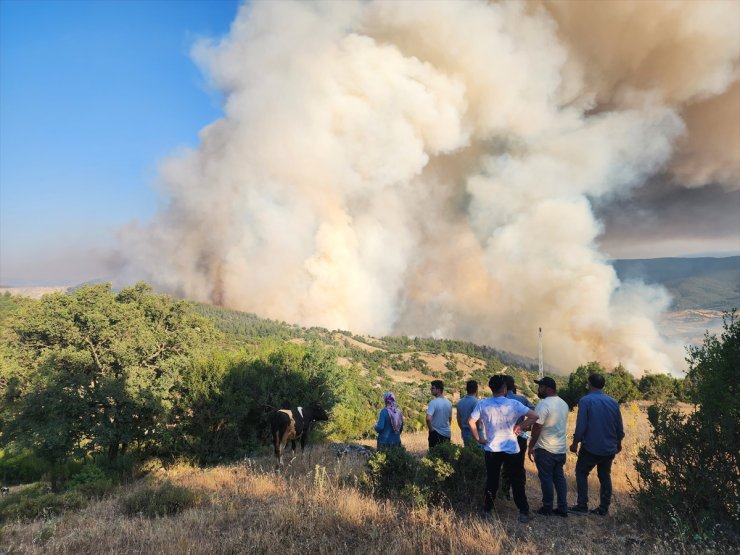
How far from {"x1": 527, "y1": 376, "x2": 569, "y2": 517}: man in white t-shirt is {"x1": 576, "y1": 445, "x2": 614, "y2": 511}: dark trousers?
389 millimetres

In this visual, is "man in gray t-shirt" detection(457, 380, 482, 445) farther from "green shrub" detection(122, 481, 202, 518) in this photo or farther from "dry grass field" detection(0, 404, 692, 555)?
"green shrub" detection(122, 481, 202, 518)

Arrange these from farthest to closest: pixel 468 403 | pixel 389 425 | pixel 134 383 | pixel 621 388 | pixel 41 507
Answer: pixel 621 388
pixel 134 383
pixel 41 507
pixel 389 425
pixel 468 403

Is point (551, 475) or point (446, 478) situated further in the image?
point (446, 478)

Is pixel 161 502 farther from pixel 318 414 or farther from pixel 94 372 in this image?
pixel 94 372

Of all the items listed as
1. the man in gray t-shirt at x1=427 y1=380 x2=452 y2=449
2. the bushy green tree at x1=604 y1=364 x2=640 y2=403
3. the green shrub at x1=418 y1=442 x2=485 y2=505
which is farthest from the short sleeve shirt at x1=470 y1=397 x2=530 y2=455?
the bushy green tree at x1=604 y1=364 x2=640 y2=403

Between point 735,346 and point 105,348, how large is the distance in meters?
25.7

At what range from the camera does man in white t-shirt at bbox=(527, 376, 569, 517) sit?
641cm

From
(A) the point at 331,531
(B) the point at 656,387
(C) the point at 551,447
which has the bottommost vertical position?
(B) the point at 656,387

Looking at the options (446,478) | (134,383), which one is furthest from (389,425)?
(134,383)

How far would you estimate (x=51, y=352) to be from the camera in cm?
2052

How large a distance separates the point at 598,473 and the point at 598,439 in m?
0.58

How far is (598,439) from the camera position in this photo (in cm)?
647

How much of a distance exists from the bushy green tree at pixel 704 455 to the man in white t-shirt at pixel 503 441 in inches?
65.7

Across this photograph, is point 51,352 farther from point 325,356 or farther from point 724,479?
point 724,479
